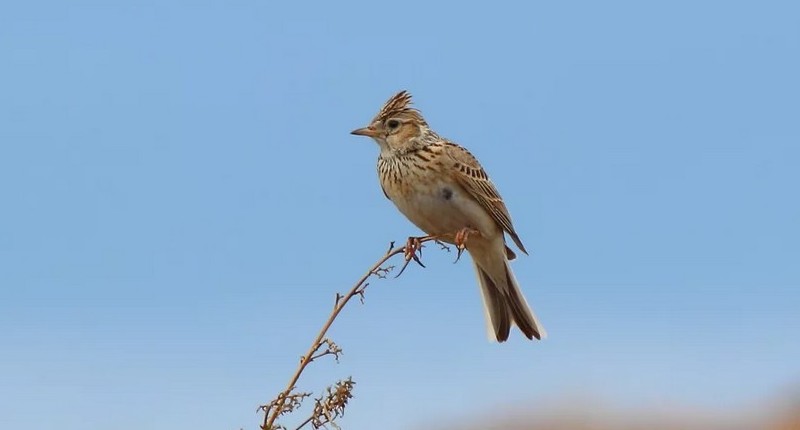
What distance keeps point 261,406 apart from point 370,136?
444cm

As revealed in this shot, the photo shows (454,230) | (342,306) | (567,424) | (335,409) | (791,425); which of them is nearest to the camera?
(335,409)

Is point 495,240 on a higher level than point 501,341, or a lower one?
higher

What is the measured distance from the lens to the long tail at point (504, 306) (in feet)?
22.3

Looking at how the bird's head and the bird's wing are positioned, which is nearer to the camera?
the bird's wing

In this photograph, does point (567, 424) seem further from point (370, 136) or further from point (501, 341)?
point (370, 136)

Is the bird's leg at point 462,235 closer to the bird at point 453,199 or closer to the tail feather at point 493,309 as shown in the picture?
the bird at point 453,199

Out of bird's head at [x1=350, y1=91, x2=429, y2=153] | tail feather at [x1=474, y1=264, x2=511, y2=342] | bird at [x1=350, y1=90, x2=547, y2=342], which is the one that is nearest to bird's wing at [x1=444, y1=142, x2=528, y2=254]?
bird at [x1=350, y1=90, x2=547, y2=342]

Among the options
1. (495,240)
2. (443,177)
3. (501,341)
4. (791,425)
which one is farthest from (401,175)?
(791,425)

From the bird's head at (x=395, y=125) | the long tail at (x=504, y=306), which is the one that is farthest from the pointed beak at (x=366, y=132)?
the long tail at (x=504, y=306)

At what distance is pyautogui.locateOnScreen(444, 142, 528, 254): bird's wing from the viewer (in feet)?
21.9

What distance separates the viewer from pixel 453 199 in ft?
21.5

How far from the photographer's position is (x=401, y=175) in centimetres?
660

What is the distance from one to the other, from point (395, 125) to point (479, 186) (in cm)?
65

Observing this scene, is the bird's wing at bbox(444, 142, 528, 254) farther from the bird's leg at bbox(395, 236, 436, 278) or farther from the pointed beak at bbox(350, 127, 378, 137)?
the bird's leg at bbox(395, 236, 436, 278)
